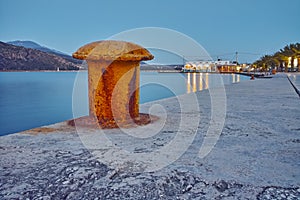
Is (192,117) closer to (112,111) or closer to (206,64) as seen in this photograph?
(112,111)

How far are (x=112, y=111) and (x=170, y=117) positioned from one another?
2.85 feet

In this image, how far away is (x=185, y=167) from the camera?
1490mm

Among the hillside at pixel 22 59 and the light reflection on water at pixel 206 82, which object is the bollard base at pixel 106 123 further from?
the hillside at pixel 22 59

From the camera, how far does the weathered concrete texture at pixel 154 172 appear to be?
3.93 feet

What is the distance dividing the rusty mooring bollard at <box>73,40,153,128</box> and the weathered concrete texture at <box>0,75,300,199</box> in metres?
0.47

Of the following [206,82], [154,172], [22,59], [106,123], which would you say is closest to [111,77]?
[106,123]

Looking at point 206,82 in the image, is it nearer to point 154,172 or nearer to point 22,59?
point 154,172

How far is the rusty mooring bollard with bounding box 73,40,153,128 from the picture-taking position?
255 cm

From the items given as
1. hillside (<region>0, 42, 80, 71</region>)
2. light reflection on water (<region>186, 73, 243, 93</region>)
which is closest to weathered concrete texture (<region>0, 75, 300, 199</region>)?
light reflection on water (<region>186, 73, 243, 93</region>)

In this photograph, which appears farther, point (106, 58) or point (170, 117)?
point (170, 117)

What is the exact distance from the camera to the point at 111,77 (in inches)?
102

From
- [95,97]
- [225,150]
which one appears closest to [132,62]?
[95,97]

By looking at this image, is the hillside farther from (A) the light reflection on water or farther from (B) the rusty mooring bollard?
(B) the rusty mooring bollard

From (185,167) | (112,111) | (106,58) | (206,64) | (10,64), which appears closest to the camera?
(185,167)
